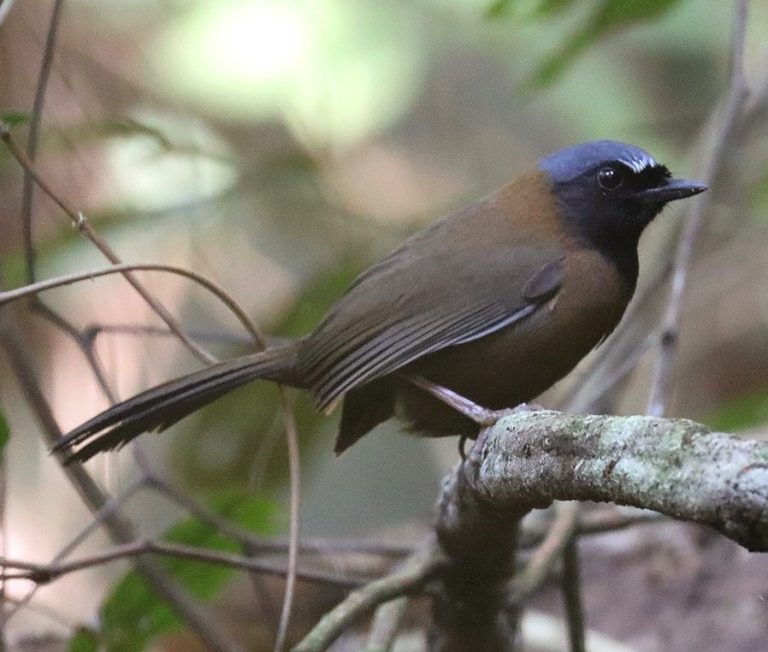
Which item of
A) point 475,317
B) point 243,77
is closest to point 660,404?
point 475,317

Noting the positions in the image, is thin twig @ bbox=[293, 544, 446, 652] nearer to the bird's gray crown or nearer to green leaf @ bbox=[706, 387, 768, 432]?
the bird's gray crown

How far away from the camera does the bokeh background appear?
3881 mm

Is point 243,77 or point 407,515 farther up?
point 243,77

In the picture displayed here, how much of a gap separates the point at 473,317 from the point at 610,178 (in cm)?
55

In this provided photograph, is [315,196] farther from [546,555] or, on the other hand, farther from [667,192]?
[546,555]

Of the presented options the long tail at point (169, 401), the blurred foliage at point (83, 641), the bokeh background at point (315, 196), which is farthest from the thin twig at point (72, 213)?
the blurred foliage at point (83, 641)

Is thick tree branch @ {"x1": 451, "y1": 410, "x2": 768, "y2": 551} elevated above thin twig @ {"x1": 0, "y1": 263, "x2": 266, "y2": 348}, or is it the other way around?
thin twig @ {"x1": 0, "y1": 263, "x2": 266, "y2": 348}

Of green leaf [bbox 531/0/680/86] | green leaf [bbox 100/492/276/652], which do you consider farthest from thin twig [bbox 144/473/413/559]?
green leaf [bbox 531/0/680/86]

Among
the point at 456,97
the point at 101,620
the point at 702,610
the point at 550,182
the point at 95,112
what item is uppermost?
the point at 456,97

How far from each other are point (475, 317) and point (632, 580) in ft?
5.91

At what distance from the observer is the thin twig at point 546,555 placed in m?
2.87

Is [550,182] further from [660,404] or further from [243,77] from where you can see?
[243,77]

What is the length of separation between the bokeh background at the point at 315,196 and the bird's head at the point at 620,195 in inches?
19.0

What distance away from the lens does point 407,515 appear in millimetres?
6141
